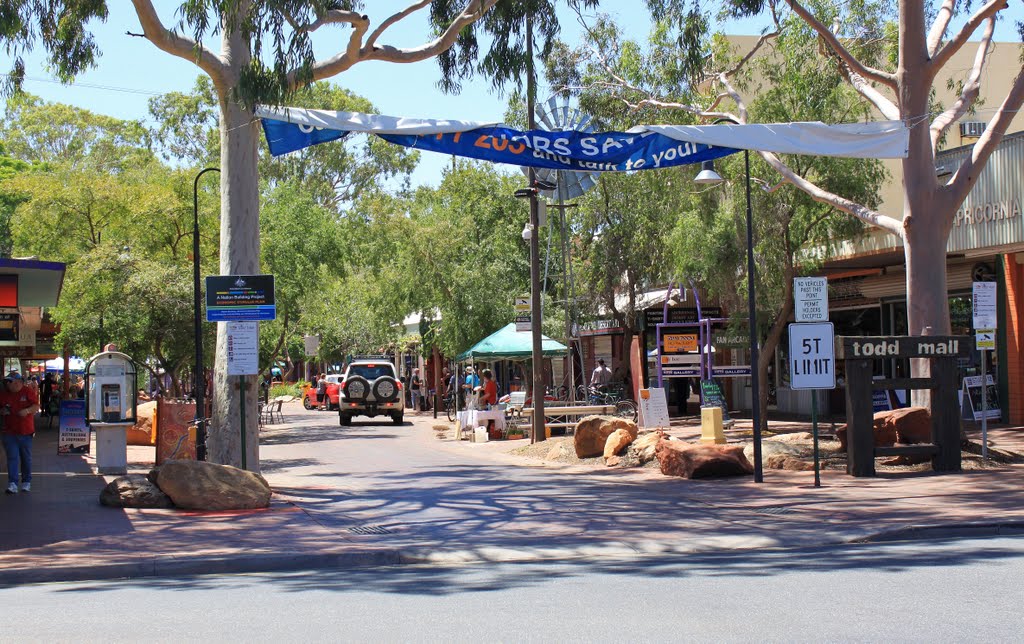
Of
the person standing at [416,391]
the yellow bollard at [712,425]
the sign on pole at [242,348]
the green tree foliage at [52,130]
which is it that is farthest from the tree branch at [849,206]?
the green tree foliage at [52,130]

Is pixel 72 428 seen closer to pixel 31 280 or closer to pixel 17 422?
pixel 31 280

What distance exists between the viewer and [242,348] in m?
14.0

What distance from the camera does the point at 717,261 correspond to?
22.7 metres

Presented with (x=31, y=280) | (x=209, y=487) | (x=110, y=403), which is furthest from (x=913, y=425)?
(x=31, y=280)

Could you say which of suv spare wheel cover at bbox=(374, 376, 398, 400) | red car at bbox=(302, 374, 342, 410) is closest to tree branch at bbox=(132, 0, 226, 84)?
suv spare wheel cover at bbox=(374, 376, 398, 400)

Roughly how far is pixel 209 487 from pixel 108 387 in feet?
15.7

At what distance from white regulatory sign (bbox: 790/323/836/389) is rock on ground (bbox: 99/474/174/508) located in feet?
28.0

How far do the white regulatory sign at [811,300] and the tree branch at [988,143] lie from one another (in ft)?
12.6

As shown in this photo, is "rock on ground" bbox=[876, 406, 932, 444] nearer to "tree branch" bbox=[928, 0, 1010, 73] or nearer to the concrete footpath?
the concrete footpath

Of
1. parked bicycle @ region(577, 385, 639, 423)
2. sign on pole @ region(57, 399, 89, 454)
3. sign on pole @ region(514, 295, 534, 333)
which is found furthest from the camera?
parked bicycle @ region(577, 385, 639, 423)

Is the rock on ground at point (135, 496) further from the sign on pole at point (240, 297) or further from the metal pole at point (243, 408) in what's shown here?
the sign on pole at point (240, 297)

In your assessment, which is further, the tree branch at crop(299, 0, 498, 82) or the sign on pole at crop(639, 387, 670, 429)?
the sign on pole at crop(639, 387, 670, 429)

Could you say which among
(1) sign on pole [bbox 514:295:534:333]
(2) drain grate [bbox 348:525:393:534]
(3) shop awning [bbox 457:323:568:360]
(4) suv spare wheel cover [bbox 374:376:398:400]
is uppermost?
(1) sign on pole [bbox 514:295:534:333]

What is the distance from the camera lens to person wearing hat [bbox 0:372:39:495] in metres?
14.2
